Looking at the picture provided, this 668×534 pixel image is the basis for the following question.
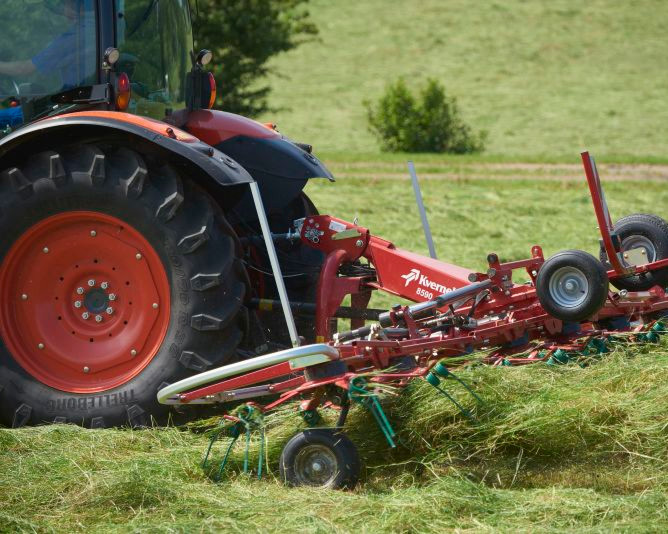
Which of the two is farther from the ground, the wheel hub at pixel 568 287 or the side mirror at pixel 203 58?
the side mirror at pixel 203 58

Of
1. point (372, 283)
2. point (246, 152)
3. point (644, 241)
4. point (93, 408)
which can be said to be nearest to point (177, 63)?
point (246, 152)

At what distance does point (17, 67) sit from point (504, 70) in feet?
82.2

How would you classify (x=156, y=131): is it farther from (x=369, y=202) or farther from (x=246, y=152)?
(x=369, y=202)

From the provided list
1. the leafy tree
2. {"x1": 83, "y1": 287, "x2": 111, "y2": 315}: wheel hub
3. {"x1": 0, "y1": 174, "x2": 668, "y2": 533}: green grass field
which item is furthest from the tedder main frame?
the leafy tree

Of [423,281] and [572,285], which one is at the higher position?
[423,281]

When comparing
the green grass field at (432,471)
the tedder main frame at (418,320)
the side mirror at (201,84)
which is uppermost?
the side mirror at (201,84)

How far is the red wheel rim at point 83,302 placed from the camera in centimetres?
467

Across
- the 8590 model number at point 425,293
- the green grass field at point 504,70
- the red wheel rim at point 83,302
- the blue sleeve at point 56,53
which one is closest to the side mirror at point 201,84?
the blue sleeve at point 56,53

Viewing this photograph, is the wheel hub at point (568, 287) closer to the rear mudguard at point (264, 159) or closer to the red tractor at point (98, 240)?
the red tractor at point (98, 240)

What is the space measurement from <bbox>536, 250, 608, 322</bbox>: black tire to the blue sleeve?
2398 mm

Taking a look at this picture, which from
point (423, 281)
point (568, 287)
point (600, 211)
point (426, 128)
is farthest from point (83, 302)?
point (426, 128)

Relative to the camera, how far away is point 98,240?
15.4 ft

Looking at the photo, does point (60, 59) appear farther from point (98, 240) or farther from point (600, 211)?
point (600, 211)

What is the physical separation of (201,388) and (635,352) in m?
1.93
